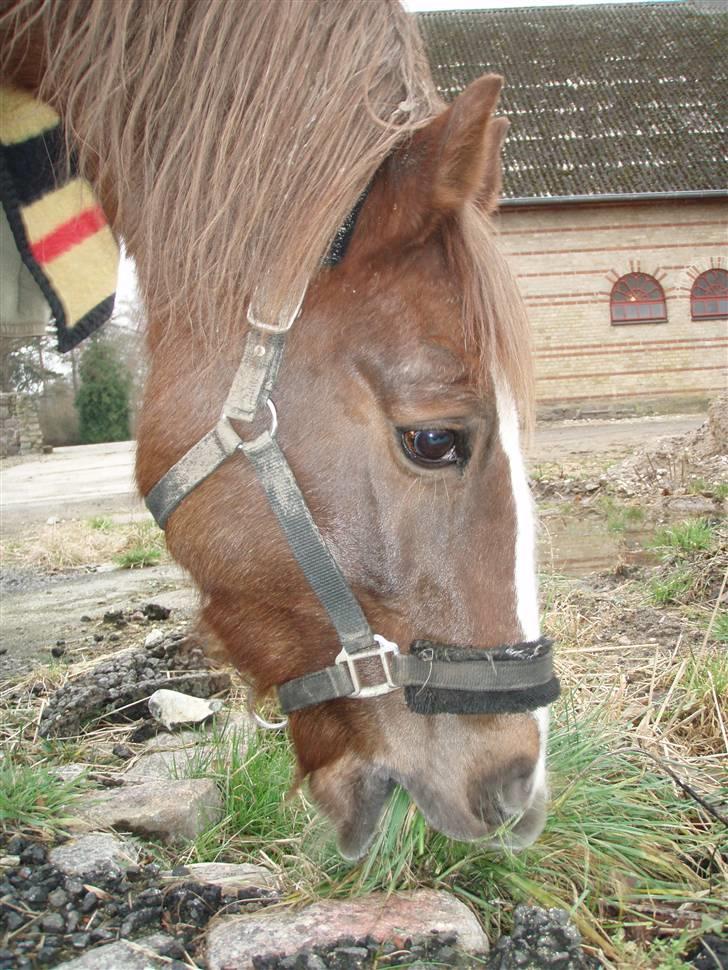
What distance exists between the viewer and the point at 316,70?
1.73m

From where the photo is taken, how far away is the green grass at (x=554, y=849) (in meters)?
1.85

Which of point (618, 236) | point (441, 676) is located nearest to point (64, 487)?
point (441, 676)

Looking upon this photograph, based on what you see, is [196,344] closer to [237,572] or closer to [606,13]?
[237,572]

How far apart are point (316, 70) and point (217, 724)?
2029 millimetres

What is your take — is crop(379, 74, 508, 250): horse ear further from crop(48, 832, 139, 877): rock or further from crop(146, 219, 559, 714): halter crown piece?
crop(48, 832, 139, 877): rock

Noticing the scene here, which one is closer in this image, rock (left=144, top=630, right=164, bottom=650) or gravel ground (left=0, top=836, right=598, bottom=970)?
gravel ground (left=0, top=836, right=598, bottom=970)

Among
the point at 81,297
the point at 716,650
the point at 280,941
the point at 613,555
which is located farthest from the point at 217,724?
the point at 613,555

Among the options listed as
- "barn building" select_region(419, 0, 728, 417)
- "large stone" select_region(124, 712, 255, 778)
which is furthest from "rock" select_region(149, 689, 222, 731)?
"barn building" select_region(419, 0, 728, 417)

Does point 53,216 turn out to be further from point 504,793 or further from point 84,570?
point 84,570

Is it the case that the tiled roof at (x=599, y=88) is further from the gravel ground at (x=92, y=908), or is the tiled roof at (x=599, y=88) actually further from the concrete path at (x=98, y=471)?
the gravel ground at (x=92, y=908)

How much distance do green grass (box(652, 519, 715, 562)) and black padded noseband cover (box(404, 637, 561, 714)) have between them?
310 cm

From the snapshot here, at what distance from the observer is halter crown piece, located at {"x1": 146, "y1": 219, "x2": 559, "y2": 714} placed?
1.65 metres

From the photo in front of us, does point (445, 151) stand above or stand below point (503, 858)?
above

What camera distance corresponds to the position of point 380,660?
5.54 ft
